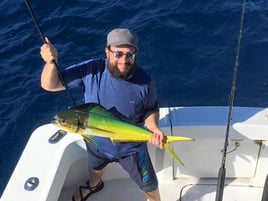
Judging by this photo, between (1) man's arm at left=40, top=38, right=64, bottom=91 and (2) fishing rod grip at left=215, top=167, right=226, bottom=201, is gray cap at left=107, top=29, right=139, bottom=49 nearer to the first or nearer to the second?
(1) man's arm at left=40, top=38, right=64, bottom=91

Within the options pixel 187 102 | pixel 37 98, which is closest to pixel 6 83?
pixel 37 98

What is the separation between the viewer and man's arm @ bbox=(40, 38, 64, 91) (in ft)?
8.50

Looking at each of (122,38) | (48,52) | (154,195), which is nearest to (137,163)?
(154,195)

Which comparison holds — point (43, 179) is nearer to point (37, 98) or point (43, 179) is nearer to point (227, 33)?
point (37, 98)

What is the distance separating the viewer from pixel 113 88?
114 inches

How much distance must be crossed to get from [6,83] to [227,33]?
136 inches

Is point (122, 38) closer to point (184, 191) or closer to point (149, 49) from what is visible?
point (184, 191)

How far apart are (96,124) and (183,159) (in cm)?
142

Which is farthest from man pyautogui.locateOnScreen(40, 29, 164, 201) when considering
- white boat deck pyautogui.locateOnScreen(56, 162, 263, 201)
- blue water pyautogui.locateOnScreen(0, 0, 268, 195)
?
blue water pyautogui.locateOnScreen(0, 0, 268, 195)

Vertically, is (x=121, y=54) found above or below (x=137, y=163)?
above

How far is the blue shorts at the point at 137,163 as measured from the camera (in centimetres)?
318

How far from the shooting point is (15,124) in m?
5.26

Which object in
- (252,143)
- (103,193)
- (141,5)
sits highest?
(141,5)

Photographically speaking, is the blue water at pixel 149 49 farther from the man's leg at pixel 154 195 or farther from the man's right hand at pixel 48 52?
the man's right hand at pixel 48 52
